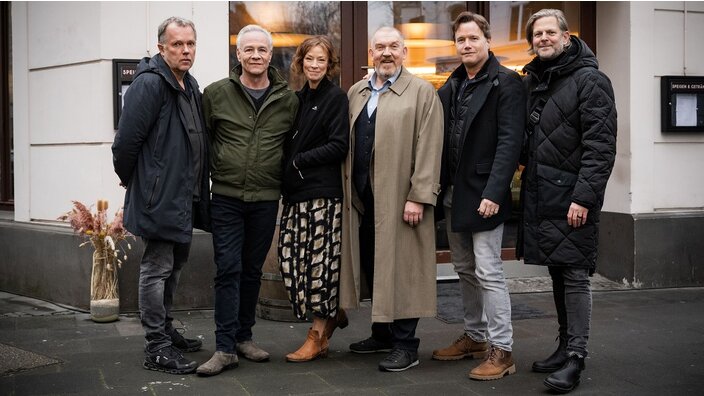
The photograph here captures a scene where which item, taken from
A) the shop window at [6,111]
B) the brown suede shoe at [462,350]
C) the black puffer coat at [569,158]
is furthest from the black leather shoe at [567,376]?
the shop window at [6,111]

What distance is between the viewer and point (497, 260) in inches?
205

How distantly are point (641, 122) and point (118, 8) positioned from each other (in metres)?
4.99

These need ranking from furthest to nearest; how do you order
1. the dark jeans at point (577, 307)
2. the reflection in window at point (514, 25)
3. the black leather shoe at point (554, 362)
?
the reflection in window at point (514, 25)
the black leather shoe at point (554, 362)
the dark jeans at point (577, 307)

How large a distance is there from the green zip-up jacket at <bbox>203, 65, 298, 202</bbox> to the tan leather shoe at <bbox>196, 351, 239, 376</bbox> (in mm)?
974

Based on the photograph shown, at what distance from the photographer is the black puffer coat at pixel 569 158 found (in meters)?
→ 4.83

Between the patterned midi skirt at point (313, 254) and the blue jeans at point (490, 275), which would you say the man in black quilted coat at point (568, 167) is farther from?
the patterned midi skirt at point (313, 254)

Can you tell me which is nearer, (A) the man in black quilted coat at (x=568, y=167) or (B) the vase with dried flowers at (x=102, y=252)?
(A) the man in black quilted coat at (x=568, y=167)

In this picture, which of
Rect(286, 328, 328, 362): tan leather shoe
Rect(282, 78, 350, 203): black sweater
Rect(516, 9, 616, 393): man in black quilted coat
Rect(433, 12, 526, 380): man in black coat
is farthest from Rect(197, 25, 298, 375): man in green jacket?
Rect(516, 9, 616, 393): man in black quilted coat

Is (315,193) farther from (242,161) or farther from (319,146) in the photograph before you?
(242,161)

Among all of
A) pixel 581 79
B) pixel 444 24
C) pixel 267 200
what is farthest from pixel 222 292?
pixel 444 24

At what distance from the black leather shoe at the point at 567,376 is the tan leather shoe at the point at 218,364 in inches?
74.3

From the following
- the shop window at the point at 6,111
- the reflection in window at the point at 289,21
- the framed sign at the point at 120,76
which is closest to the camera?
the framed sign at the point at 120,76

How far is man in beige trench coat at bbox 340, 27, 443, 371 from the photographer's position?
5.27 metres

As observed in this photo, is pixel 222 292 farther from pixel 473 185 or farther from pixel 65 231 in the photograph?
pixel 65 231
